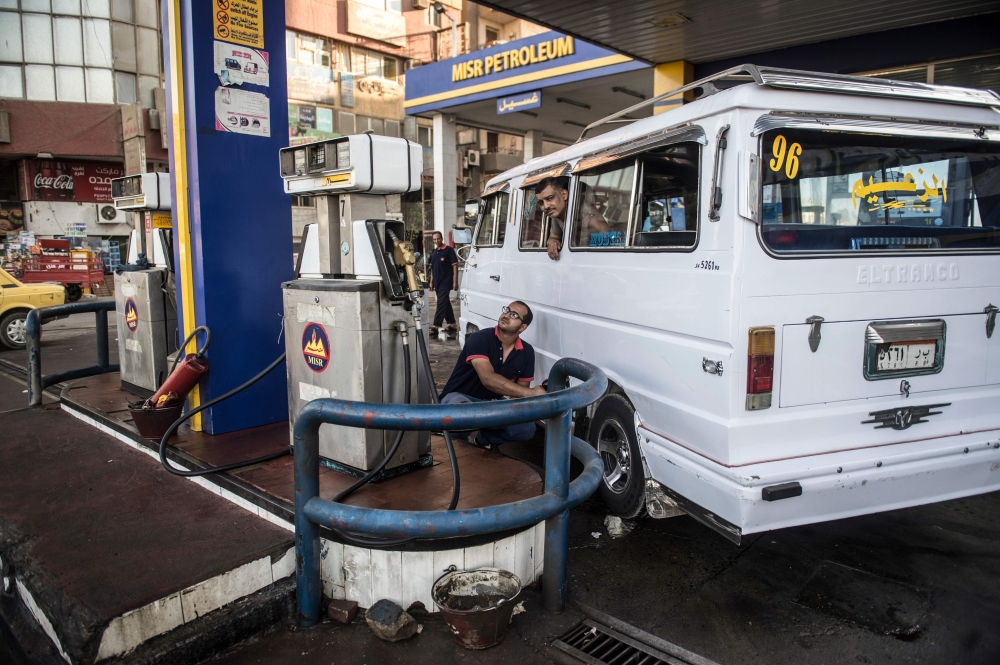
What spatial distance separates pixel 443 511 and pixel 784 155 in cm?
226

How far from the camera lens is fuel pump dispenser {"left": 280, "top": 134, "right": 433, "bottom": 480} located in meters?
3.33

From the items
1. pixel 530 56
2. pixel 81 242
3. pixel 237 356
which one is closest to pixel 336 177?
pixel 237 356

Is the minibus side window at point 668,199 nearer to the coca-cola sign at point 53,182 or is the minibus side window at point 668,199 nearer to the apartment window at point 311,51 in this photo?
the coca-cola sign at point 53,182

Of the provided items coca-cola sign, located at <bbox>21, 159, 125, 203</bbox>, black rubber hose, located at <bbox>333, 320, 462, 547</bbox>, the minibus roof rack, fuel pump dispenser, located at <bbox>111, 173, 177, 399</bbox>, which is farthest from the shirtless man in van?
coca-cola sign, located at <bbox>21, 159, 125, 203</bbox>

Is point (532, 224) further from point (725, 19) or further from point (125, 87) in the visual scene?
point (125, 87)

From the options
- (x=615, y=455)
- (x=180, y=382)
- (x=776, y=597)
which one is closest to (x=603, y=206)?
(x=615, y=455)

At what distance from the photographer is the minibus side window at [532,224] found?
17.1 ft

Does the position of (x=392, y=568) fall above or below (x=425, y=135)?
below

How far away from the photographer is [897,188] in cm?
342

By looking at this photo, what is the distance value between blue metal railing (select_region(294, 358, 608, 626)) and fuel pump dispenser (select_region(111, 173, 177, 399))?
317 centimetres

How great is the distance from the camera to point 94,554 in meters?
2.91

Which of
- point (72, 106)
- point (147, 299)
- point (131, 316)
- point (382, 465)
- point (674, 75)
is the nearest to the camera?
point (382, 465)

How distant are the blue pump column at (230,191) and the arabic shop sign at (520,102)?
9.55 metres

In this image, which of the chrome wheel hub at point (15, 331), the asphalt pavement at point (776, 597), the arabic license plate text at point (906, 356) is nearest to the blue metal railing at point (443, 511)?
the asphalt pavement at point (776, 597)
